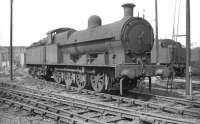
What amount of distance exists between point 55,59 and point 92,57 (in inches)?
142

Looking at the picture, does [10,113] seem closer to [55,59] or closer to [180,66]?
[55,59]

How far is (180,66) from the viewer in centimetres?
1994

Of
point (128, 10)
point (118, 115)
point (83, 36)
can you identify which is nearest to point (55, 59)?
point (83, 36)

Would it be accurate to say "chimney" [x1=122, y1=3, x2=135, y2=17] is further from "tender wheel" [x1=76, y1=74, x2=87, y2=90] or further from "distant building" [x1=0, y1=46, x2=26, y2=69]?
"distant building" [x1=0, y1=46, x2=26, y2=69]

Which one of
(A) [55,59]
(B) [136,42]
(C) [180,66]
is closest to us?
(B) [136,42]

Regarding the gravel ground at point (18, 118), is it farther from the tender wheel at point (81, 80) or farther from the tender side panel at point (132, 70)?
the tender wheel at point (81, 80)

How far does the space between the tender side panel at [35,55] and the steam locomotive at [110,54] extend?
2.74 meters

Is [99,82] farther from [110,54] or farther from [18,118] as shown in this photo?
[18,118]

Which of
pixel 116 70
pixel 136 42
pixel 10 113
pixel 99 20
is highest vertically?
pixel 99 20

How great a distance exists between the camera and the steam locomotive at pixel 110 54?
11156 mm

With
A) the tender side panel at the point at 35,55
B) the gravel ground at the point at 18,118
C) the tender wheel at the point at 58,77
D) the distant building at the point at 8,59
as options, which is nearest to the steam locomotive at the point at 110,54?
the tender wheel at the point at 58,77

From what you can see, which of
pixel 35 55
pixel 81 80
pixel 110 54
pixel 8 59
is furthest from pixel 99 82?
pixel 8 59

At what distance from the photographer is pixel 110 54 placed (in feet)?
39.4

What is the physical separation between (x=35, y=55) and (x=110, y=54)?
30.5 ft
